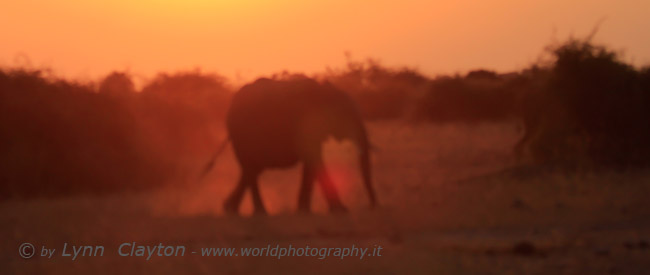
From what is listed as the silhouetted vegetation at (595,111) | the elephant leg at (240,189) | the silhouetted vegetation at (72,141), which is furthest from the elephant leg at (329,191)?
the silhouetted vegetation at (595,111)

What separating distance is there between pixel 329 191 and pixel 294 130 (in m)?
0.86

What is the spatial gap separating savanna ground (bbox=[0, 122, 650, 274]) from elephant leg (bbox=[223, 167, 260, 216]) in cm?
20

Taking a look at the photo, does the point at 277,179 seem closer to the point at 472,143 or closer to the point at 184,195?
the point at 184,195

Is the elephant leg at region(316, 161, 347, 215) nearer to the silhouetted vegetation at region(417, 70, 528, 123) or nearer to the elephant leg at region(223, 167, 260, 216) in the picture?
the elephant leg at region(223, 167, 260, 216)

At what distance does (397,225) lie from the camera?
28.7 feet

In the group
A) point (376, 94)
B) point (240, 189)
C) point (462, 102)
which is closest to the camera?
point (240, 189)

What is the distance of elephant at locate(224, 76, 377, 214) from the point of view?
9969 mm

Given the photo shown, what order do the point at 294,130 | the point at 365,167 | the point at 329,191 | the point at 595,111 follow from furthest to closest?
the point at 595,111 < the point at 294,130 < the point at 365,167 < the point at 329,191

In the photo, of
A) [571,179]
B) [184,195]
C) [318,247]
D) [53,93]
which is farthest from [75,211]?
[571,179]

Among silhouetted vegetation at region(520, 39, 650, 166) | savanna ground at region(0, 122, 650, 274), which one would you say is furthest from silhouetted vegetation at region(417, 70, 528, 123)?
savanna ground at region(0, 122, 650, 274)

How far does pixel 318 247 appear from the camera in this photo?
24.3 ft

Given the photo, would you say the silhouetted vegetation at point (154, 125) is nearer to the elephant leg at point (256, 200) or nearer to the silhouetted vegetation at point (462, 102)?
the elephant leg at point (256, 200)

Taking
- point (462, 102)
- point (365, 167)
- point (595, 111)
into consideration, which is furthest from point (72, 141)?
point (462, 102)

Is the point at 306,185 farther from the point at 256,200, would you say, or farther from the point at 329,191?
the point at 256,200
